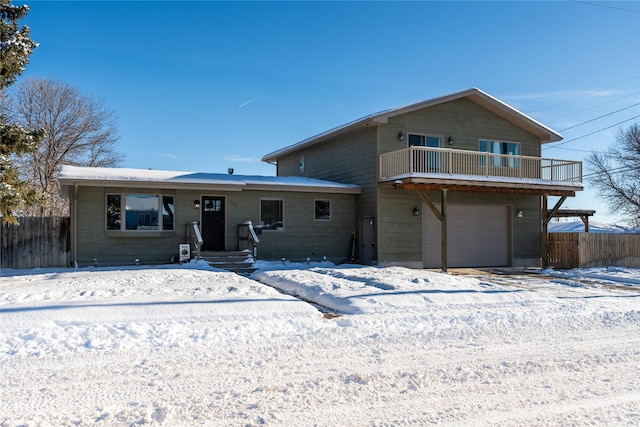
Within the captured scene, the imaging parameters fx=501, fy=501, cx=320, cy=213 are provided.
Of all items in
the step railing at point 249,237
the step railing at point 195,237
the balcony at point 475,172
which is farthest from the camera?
the balcony at point 475,172

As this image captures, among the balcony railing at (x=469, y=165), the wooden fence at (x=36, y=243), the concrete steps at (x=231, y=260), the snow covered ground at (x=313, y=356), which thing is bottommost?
the snow covered ground at (x=313, y=356)

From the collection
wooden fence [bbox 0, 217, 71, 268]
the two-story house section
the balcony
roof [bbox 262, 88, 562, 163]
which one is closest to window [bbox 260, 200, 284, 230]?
the two-story house section

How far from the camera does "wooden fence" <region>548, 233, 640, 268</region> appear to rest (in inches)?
734

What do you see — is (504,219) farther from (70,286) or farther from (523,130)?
(70,286)

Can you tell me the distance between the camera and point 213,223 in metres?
17.3

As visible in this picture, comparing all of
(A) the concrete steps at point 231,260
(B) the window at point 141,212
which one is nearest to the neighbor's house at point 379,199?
(B) the window at point 141,212

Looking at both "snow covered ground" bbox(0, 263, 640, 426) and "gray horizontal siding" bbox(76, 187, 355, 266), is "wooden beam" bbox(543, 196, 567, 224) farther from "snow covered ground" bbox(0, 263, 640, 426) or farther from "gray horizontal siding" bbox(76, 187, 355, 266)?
"snow covered ground" bbox(0, 263, 640, 426)

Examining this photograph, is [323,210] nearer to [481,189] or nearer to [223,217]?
[223,217]

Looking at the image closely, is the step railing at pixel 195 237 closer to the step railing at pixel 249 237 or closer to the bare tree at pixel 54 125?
the step railing at pixel 249 237

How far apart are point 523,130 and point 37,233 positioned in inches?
723

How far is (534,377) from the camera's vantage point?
16.4 feet

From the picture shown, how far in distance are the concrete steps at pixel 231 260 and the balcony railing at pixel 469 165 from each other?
5453 millimetres

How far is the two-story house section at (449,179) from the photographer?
683 inches

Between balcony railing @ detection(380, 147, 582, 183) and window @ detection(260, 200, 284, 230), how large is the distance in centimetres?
380
